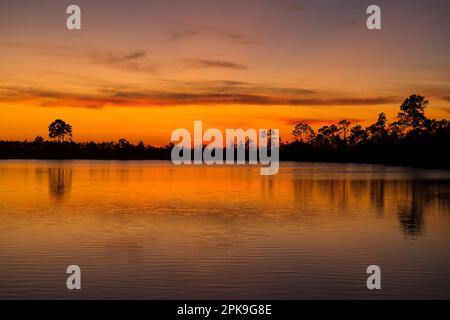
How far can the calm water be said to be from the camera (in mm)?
17703

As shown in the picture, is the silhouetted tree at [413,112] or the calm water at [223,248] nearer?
the calm water at [223,248]

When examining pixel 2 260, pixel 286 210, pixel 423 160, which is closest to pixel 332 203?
pixel 286 210

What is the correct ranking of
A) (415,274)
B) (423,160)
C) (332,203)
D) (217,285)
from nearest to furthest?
(217,285) → (415,274) → (332,203) → (423,160)

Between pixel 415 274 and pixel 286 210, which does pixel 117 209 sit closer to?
pixel 286 210

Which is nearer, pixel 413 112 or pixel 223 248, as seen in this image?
pixel 223 248

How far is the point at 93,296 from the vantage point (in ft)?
54.7

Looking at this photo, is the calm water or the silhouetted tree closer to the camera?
the calm water

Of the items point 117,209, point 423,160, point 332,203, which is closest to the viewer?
point 117,209

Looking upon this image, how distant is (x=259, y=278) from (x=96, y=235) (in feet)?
38.8

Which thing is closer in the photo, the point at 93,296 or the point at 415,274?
the point at 93,296

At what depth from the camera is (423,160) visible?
141m

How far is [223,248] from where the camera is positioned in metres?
24.6

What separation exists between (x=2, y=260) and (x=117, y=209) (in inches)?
748

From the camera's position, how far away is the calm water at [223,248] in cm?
1770
